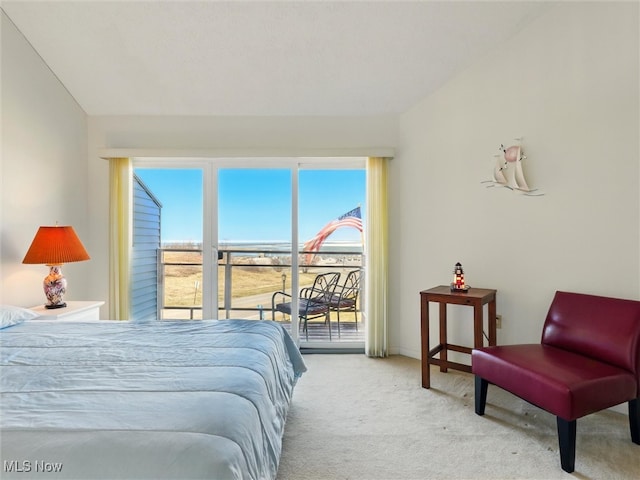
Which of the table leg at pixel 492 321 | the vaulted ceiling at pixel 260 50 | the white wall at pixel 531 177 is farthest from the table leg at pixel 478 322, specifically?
the vaulted ceiling at pixel 260 50

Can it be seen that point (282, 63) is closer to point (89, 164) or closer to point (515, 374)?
point (89, 164)

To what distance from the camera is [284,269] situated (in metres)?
3.59

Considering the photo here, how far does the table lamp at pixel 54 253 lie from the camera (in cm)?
253

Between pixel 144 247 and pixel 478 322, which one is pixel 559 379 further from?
pixel 144 247

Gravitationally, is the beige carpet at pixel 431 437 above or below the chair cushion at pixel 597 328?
below

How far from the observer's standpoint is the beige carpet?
1727 millimetres

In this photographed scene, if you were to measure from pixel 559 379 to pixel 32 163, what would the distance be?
383 centimetres

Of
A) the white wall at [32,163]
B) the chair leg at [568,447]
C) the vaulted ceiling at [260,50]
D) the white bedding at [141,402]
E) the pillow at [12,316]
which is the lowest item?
the chair leg at [568,447]

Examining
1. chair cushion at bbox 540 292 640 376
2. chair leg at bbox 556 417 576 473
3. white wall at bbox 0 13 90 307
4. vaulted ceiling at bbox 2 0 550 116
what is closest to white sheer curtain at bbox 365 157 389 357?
vaulted ceiling at bbox 2 0 550 116

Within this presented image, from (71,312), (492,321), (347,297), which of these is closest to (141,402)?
(71,312)

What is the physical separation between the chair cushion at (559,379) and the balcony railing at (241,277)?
169 cm

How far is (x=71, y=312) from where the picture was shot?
2.56 metres

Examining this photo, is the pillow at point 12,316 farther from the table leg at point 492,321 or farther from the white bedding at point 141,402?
the table leg at point 492,321

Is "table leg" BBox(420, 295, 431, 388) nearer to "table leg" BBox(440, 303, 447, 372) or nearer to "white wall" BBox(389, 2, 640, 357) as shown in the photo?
"table leg" BBox(440, 303, 447, 372)
